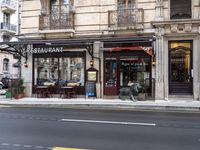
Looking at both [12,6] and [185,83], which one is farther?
[12,6]

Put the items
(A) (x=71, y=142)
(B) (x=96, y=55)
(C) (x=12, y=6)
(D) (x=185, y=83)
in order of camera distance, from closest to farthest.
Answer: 1. (A) (x=71, y=142)
2. (D) (x=185, y=83)
3. (B) (x=96, y=55)
4. (C) (x=12, y=6)

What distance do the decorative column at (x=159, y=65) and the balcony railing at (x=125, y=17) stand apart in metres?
1.43

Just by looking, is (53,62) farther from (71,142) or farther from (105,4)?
(71,142)

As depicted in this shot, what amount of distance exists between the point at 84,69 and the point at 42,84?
3.18 metres

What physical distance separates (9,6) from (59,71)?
118ft

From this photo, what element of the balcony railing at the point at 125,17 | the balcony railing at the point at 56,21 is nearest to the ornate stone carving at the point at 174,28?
the balcony railing at the point at 125,17

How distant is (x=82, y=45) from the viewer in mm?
21891

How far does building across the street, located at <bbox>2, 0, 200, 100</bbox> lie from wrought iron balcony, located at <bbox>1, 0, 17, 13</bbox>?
32246mm

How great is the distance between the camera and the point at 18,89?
22.7m

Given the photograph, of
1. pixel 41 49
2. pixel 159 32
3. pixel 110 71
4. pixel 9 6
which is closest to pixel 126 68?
pixel 110 71

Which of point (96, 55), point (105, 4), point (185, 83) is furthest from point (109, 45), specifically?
point (185, 83)

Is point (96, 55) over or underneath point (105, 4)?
underneath

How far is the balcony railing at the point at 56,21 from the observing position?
22522 millimetres

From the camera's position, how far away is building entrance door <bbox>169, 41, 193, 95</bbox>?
66.5 ft
